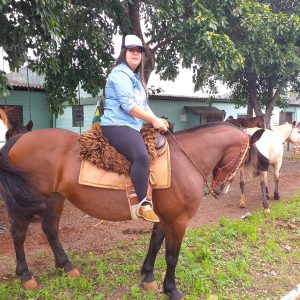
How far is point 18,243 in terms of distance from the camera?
334cm

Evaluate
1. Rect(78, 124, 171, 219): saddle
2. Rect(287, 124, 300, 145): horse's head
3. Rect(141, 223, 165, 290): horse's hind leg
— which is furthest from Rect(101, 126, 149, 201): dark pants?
Rect(287, 124, 300, 145): horse's head

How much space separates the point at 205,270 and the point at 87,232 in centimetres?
227

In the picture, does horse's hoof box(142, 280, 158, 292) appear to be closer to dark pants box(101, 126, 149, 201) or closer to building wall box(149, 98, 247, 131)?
dark pants box(101, 126, 149, 201)

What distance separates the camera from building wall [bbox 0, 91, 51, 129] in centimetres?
1146

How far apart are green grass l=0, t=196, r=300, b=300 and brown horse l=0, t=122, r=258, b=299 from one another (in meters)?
0.30

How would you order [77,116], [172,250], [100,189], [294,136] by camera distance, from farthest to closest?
[77,116] < [294,136] < [172,250] < [100,189]

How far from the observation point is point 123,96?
2748 millimetres

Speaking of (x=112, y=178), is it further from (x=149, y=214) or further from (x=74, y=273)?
(x=74, y=273)

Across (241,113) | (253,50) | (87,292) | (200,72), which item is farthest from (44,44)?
(241,113)

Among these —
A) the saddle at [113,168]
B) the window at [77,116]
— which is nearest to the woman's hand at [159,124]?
the saddle at [113,168]

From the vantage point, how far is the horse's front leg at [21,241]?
10.6ft

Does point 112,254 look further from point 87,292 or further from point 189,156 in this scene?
point 189,156

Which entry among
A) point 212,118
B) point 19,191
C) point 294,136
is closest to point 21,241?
point 19,191

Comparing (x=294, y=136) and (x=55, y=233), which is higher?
(x=294, y=136)
